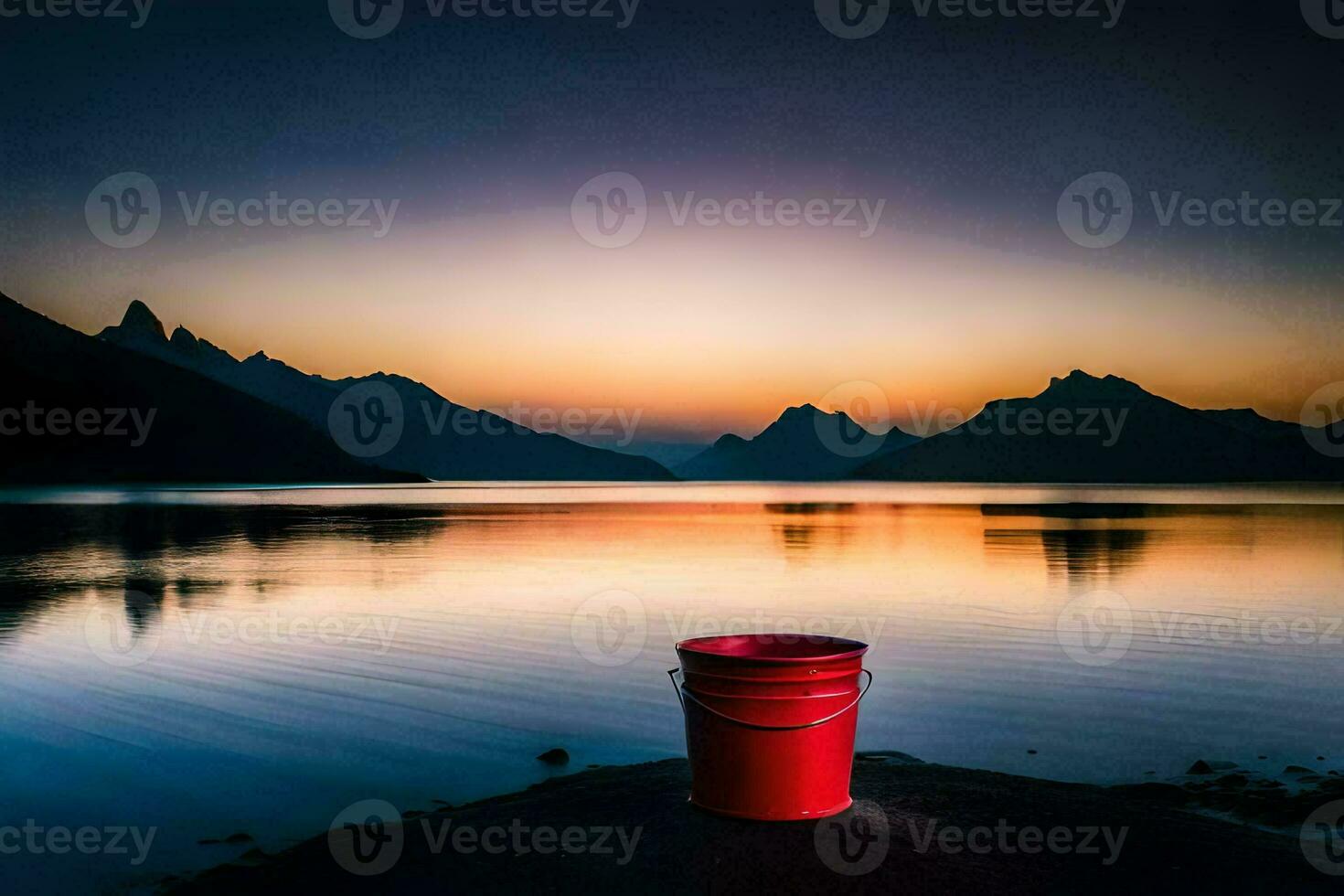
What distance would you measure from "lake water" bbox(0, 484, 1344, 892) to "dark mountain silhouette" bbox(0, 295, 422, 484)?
16004cm

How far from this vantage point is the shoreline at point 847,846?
19.2 ft

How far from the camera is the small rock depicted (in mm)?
→ 9852

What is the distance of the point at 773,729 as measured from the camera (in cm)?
657

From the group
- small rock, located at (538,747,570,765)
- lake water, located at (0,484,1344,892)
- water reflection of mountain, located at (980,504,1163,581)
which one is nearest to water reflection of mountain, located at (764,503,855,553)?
water reflection of mountain, located at (980,504,1163,581)

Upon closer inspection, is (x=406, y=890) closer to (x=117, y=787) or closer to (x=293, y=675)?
(x=117, y=787)

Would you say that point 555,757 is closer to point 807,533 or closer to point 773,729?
point 773,729

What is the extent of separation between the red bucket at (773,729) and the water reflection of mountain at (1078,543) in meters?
21.2

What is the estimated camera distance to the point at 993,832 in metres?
6.62

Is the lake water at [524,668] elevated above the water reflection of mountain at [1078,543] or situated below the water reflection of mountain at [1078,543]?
above

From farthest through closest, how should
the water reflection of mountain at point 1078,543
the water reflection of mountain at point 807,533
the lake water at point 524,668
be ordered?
the water reflection of mountain at point 807,533 → the water reflection of mountain at point 1078,543 → the lake water at point 524,668

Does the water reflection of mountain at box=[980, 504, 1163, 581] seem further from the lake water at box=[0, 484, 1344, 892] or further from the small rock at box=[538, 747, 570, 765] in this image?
the small rock at box=[538, 747, 570, 765]

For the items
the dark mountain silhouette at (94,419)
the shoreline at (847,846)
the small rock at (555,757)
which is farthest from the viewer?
the dark mountain silhouette at (94,419)

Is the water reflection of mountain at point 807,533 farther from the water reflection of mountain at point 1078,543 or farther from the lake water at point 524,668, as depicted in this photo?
the lake water at point 524,668

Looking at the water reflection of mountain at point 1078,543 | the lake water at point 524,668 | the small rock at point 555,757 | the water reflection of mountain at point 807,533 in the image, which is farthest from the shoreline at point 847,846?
the water reflection of mountain at point 807,533
